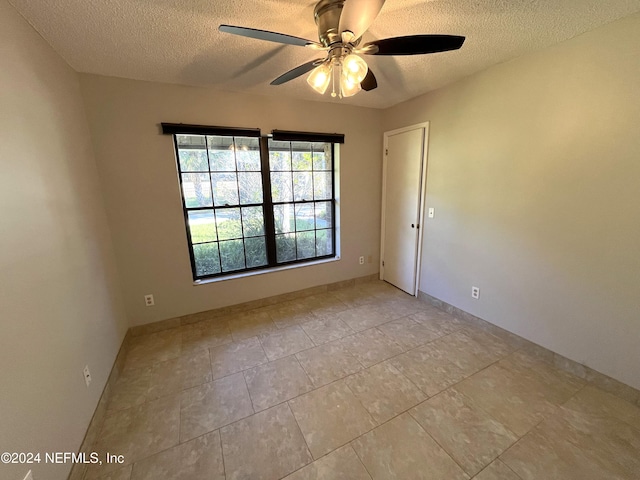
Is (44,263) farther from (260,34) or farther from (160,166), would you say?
(260,34)

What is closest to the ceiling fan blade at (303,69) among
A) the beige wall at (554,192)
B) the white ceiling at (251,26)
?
the white ceiling at (251,26)

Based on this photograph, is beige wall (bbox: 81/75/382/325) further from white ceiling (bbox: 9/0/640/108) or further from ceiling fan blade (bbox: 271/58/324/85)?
ceiling fan blade (bbox: 271/58/324/85)

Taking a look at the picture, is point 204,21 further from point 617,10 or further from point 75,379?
point 617,10

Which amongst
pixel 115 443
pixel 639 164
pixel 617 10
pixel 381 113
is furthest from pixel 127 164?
pixel 639 164

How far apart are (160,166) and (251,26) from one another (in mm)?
1508

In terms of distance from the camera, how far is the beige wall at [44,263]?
1.04m

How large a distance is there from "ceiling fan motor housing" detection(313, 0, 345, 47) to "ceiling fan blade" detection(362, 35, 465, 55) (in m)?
0.17

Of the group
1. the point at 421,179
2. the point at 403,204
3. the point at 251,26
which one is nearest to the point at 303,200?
the point at 403,204

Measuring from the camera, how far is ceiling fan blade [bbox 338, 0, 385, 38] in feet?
3.35

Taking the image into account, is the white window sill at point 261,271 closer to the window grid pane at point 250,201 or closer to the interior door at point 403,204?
the window grid pane at point 250,201

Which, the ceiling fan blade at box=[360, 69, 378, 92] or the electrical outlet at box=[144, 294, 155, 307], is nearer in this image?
the ceiling fan blade at box=[360, 69, 378, 92]

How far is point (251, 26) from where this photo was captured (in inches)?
61.0

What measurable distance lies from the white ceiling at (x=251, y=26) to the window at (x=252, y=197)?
2.19ft

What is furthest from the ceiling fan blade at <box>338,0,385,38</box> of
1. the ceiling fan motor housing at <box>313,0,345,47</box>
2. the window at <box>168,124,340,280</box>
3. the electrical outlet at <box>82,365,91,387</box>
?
the electrical outlet at <box>82,365,91,387</box>
